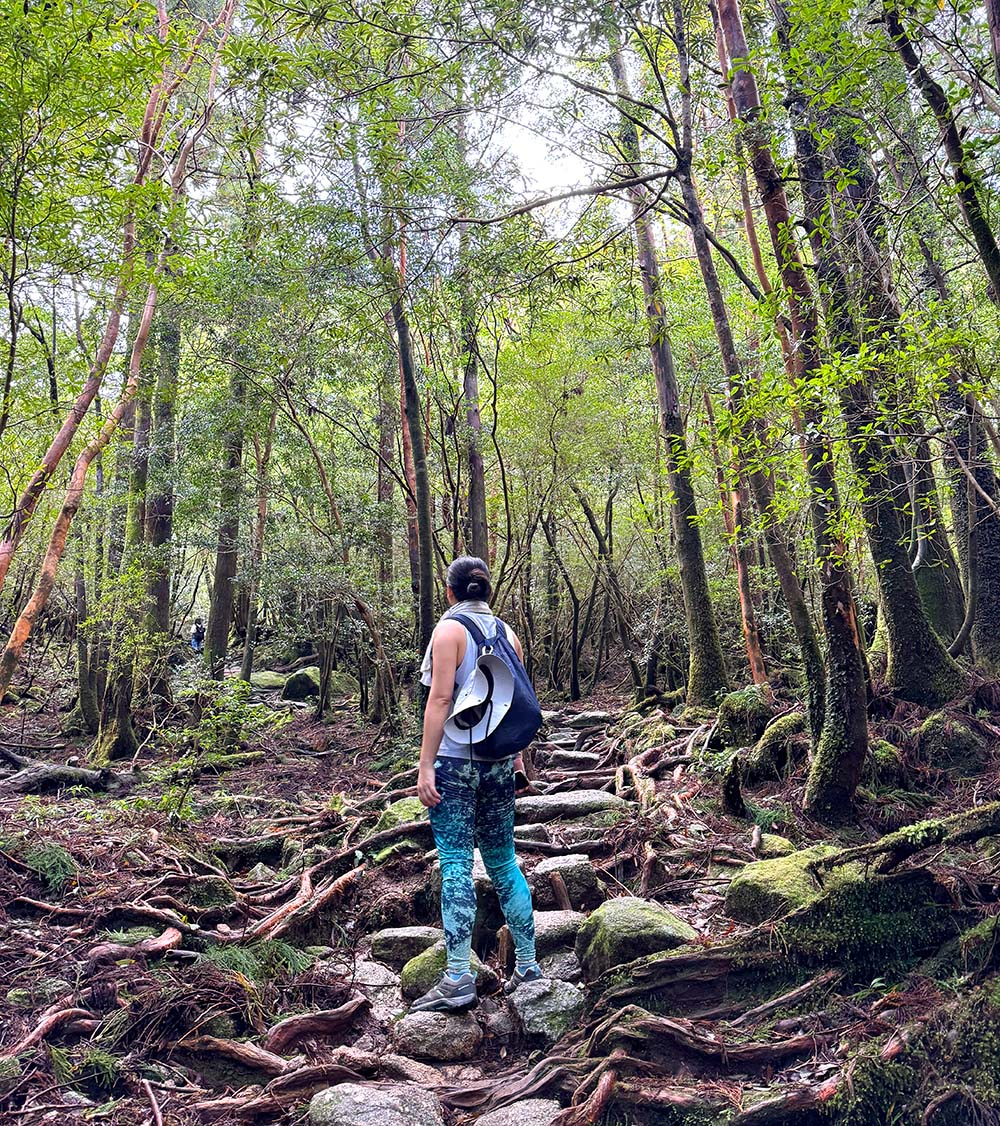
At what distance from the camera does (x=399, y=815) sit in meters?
6.64

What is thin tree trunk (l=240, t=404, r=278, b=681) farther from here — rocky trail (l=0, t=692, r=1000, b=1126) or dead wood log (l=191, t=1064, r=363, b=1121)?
dead wood log (l=191, t=1064, r=363, b=1121)

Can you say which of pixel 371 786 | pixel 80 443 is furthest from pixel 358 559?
pixel 80 443

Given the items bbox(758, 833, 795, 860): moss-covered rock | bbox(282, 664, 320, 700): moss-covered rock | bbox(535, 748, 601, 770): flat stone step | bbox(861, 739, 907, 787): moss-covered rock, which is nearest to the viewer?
bbox(758, 833, 795, 860): moss-covered rock

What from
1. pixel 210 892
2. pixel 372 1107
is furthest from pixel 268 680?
pixel 372 1107

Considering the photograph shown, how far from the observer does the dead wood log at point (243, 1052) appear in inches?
135

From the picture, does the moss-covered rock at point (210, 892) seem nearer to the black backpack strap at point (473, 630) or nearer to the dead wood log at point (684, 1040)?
the black backpack strap at point (473, 630)

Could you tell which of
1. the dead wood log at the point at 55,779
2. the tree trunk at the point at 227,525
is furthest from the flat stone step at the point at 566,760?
the tree trunk at the point at 227,525

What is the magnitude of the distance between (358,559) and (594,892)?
8.81m

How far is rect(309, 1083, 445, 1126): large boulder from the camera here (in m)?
2.86

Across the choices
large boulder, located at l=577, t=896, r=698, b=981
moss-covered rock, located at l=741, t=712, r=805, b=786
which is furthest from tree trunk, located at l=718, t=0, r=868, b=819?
large boulder, located at l=577, t=896, r=698, b=981

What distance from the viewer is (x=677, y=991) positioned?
11.6 feet

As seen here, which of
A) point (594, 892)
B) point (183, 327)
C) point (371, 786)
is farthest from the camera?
point (183, 327)

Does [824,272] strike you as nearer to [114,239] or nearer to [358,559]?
[114,239]

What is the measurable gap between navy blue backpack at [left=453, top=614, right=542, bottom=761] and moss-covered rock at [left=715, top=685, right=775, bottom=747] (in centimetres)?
462
